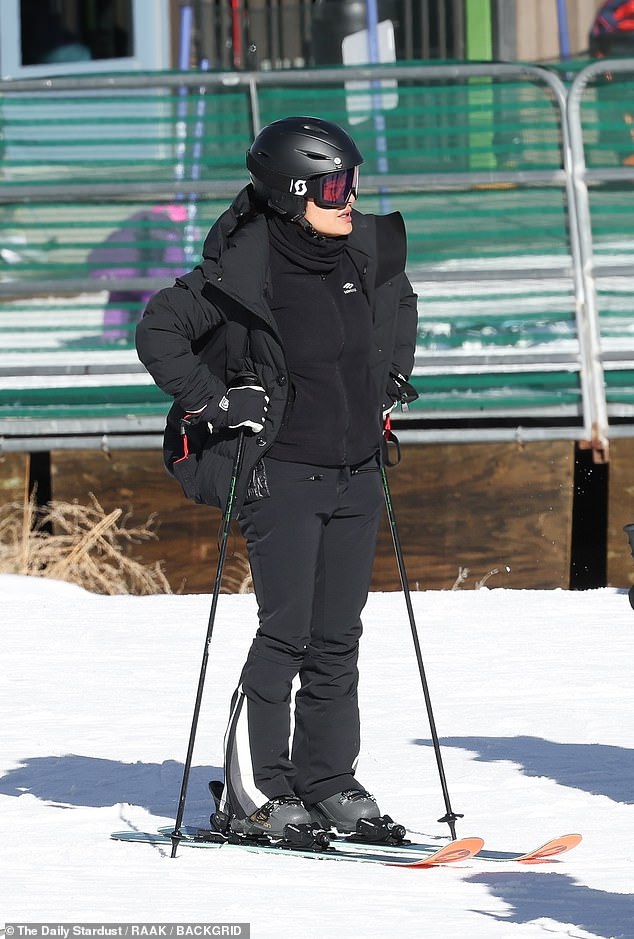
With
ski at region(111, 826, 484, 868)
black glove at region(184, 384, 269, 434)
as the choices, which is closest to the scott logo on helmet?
black glove at region(184, 384, 269, 434)

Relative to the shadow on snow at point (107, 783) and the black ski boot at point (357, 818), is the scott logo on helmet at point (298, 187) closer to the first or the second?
the black ski boot at point (357, 818)

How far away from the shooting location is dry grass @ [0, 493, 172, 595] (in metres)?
11.2

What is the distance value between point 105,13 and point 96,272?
6.95m

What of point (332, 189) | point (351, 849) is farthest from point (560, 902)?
point (332, 189)

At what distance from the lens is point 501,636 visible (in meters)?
9.88

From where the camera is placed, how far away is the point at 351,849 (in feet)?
18.2

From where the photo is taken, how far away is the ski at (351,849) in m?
5.37

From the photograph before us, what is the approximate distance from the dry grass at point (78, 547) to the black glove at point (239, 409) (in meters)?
5.70

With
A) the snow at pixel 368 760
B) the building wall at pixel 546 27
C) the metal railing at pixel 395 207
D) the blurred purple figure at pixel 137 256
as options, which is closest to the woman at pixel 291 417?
the snow at pixel 368 760

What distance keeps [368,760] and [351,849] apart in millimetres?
1557

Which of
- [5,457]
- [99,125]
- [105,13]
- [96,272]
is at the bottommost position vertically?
[5,457]

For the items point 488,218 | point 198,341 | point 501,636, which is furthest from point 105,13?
point 198,341

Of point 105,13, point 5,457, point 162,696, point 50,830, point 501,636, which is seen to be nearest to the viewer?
point 50,830

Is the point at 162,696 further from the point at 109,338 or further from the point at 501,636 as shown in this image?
the point at 109,338
